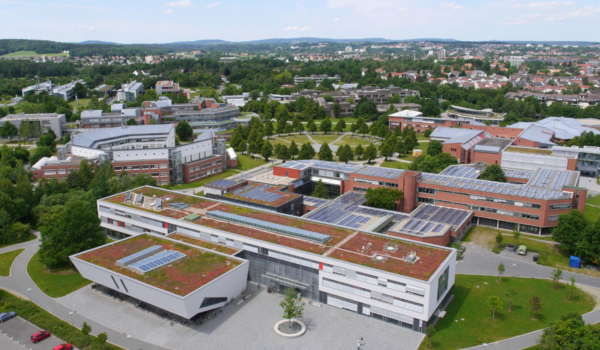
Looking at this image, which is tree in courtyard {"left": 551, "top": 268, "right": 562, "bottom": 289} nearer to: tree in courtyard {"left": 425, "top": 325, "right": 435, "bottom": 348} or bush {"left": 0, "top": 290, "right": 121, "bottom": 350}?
tree in courtyard {"left": 425, "top": 325, "right": 435, "bottom": 348}

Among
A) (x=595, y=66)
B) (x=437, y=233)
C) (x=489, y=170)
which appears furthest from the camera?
(x=595, y=66)

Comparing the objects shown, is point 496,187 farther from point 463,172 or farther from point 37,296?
point 37,296

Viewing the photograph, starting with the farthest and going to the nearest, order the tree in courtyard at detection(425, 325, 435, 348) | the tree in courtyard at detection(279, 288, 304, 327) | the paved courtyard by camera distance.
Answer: the tree in courtyard at detection(279, 288, 304, 327)
the paved courtyard
the tree in courtyard at detection(425, 325, 435, 348)

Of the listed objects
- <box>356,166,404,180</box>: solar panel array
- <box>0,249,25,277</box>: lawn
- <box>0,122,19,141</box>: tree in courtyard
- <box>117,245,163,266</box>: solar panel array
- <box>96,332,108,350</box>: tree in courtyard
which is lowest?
<box>0,249,25,277</box>: lawn

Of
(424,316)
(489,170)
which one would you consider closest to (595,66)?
(489,170)

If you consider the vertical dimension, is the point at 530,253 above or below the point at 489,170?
below

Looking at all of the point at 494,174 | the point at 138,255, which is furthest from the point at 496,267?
the point at 138,255

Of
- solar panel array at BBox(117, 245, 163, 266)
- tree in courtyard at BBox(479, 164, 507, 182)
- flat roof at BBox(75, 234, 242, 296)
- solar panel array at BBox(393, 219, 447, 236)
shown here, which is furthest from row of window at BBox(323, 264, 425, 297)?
tree in courtyard at BBox(479, 164, 507, 182)

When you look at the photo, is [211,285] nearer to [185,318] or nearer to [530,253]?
[185,318]

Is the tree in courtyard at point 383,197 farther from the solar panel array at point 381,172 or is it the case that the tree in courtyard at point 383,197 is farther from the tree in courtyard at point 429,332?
the tree in courtyard at point 429,332
